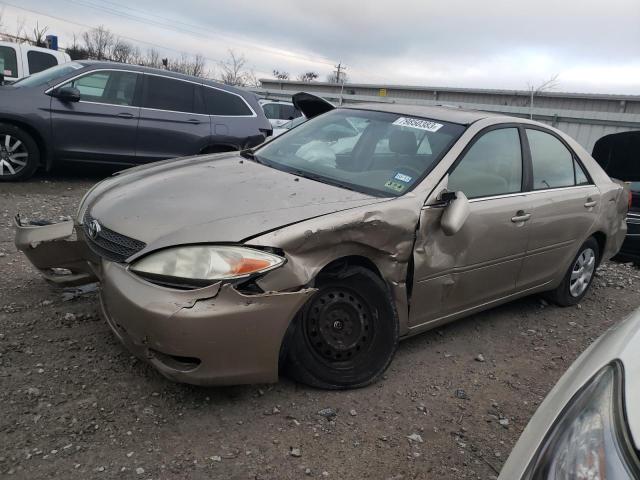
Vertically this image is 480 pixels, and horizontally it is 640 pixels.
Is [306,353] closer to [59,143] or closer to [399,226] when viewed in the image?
[399,226]

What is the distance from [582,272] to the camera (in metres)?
4.86

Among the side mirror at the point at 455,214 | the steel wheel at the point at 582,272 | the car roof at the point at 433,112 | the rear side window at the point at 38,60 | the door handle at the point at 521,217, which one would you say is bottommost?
the steel wheel at the point at 582,272

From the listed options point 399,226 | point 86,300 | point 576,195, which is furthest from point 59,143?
point 576,195

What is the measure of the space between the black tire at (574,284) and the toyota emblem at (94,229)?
371 centimetres

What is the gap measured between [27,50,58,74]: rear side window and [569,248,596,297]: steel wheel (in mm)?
10132

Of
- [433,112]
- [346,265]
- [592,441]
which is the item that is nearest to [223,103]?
[433,112]

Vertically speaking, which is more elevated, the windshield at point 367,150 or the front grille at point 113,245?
the windshield at point 367,150

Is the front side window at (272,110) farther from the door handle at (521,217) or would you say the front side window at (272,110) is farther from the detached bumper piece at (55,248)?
the detached bumper piece at (55,248)

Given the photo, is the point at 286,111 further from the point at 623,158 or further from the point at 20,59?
the point at 623,158

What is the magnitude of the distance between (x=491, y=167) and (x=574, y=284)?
1.78 metres

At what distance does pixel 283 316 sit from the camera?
258 centimetres

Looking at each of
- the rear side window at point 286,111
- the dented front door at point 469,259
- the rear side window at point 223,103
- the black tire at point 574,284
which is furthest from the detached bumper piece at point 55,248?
the rear side window at point 286,111

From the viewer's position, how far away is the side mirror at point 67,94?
22.6 ft

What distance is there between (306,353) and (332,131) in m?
1.77
